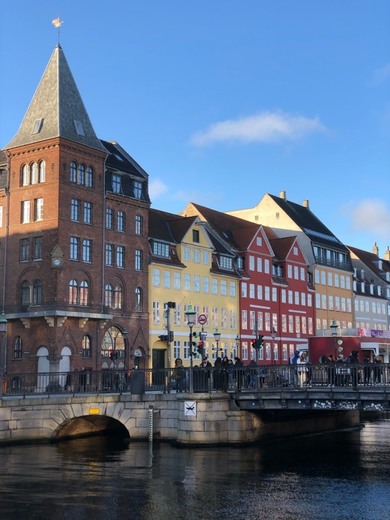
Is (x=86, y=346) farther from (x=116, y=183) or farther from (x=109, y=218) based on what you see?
(x=116, y=183)

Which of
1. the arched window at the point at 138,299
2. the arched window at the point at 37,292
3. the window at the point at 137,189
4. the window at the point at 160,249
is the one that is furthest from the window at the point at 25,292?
the window at the point at 160,249

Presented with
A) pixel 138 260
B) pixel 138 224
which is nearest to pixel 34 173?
pixel 138 224

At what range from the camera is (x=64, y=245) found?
53.6m

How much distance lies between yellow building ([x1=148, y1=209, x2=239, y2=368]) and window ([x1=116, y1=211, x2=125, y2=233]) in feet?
13.0

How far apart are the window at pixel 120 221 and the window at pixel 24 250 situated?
7153 millimetres

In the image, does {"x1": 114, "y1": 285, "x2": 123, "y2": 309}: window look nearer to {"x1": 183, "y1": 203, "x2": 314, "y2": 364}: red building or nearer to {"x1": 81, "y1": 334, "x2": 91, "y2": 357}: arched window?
{"x1": 81, "y1": 334, "x2": 91, "y2": 357}: arched window

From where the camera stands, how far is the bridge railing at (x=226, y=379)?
3350cm

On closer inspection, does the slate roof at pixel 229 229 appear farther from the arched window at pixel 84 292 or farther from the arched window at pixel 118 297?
the arched window at pixel 84 292

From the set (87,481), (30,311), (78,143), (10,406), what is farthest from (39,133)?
(87,481)

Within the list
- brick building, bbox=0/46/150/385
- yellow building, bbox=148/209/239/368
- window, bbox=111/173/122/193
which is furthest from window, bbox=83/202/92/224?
yellow building, bbox=148/209/239/368

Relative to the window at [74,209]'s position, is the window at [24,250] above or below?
below

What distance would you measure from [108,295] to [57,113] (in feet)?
43.6

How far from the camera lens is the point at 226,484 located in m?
26.3

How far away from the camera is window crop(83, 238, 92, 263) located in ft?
182
